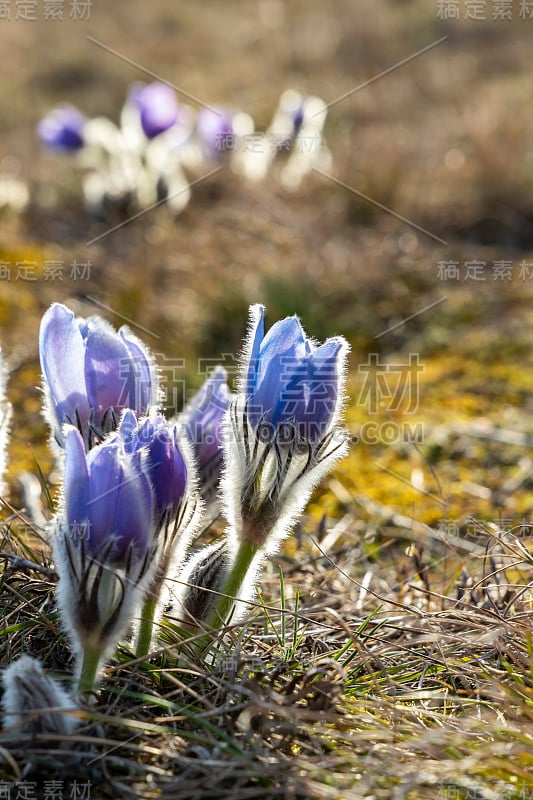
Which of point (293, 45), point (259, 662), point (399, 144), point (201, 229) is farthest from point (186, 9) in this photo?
point (259, 662)

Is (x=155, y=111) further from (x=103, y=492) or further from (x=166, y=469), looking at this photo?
(x=103, y=492)

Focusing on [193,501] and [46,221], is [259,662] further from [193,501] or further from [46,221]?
[46,221]

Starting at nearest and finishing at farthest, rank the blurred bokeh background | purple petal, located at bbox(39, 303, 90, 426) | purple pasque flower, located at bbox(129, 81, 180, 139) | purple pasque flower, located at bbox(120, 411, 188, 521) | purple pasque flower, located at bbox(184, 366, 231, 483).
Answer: purple pasque flower, located at bbox(120, 411, 188, 521) < purple petal, located at bbox(39, 303, 90, 426) < purple pasque flower, located at bbox(184, 366, 231, 483) < the blurred bokeh background < purple pasque flower, located at bbox(129, 81, 180, 139)

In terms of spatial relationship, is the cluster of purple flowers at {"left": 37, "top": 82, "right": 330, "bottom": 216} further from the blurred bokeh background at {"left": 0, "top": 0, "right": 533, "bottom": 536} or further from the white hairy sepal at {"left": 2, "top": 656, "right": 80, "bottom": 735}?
the white hairy sepal at {"left": 2, "top": 656, "right": 80, "bottom": 735}

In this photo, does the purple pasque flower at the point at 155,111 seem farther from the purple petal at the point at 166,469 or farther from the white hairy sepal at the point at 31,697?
the white hairy sepal at the point at 31,697

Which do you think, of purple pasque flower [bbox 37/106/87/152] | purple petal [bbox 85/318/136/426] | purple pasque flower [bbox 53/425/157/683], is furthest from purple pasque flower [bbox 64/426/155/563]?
purple pasque flower [bbox 37/106/87/152]

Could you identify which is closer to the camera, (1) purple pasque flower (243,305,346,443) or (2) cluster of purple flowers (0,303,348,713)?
(2) cluster of purple flowers (0,303,348,713)

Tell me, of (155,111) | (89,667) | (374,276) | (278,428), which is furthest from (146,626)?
(155,111)
